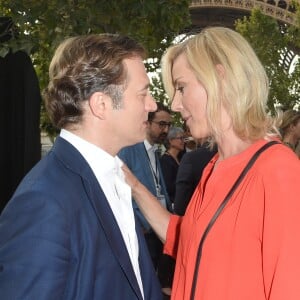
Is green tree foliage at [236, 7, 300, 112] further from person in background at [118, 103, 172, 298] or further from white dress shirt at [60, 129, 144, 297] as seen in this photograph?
white dress shirt at [60, 129, 144, 297]

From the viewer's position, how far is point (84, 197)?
4.93 ft

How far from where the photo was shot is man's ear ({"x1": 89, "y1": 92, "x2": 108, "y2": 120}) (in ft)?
5.44

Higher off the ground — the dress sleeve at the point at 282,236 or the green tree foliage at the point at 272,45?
the dress sleeve at the point at 282,236

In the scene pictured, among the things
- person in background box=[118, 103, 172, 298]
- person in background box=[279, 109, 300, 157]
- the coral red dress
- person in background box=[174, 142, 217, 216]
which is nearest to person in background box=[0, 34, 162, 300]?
the coral red dress

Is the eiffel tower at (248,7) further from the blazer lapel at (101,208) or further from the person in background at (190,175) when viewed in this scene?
the blazer lapel at (101,208)

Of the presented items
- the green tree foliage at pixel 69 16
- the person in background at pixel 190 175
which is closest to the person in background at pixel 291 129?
the person in background at pixel 190 175

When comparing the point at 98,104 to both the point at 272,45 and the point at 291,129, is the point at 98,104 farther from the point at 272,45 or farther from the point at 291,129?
the point at 272,45

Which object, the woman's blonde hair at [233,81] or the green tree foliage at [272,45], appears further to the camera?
the green tree foliage at [272,45]

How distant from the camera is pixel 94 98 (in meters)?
1.66

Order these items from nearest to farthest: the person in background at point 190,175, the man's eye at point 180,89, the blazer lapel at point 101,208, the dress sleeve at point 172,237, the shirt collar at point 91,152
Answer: the blazer lapel at point 101,208, the shirt collar at point 91,152, the man's eye at point 180,89, the dress sleeve at point 172,237, the person in background at point 190,175

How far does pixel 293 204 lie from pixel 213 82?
49 centimetres

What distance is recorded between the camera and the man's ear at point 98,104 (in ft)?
5.44

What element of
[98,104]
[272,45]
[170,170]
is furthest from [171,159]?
[272,45]

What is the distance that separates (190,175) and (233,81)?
2.08 m
